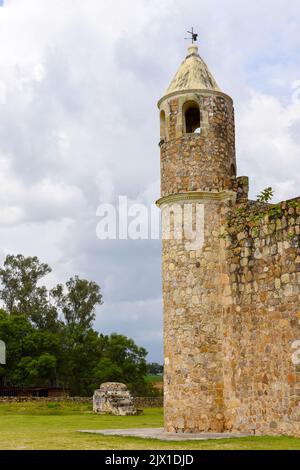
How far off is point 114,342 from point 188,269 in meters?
38.1

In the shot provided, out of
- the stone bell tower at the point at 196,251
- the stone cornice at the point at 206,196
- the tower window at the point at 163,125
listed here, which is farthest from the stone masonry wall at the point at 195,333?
the tower window at the point at 163,125

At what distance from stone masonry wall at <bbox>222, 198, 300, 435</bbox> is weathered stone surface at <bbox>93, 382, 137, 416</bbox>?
14820 mm

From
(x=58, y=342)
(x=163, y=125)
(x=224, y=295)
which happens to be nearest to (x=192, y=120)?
(x=163, y=125)

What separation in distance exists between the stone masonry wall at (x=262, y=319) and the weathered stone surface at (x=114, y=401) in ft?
48.6

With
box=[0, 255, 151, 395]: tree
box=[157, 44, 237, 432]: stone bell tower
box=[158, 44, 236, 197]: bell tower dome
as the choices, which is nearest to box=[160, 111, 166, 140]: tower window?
box=[158, 44, 236, 197]: bell tower dome

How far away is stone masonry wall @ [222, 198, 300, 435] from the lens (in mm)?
14117

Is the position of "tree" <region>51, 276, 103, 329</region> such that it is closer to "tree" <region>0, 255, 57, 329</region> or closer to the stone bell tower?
"tree" <region>0, 255, 57, 329</region>

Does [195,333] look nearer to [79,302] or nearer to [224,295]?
[224,295]

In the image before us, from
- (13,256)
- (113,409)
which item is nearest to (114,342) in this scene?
(13,256)

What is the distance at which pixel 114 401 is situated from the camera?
3028 cm

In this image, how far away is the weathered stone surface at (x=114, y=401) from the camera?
2988 centimetres

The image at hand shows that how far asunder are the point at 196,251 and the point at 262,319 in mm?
2544

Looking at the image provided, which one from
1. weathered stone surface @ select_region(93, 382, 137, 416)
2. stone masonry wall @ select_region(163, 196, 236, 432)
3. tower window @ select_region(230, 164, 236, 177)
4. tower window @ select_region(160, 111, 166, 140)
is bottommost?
weathered stone surface @ select_region(93, 382, 137, 416)

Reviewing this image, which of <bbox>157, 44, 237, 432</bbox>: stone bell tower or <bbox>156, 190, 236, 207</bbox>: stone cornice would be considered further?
<bbox>156, 190, 236, 207</bbox>: stone cornice
